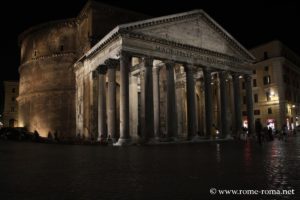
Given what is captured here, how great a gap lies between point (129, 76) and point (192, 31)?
25.0 ft

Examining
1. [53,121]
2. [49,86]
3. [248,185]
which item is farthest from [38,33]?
[248,185]

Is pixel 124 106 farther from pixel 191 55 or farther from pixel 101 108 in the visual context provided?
pixel 191 55

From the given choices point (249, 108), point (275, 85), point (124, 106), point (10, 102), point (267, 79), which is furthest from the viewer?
point (10, 102)

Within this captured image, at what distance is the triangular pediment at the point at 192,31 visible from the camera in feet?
79.6

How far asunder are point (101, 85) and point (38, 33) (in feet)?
59.6

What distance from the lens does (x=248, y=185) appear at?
5.38 m

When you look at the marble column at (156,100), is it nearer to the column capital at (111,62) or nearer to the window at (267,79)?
the column capital at (111,62)

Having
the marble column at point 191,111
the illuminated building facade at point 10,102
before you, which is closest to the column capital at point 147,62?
the marble column at point 191,111

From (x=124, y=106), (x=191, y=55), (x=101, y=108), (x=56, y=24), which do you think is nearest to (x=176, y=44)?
(x=191, y=55)

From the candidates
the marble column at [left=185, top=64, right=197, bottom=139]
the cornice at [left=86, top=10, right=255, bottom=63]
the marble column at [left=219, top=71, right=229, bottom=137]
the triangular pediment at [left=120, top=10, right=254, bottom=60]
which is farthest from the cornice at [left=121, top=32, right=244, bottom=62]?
the marble column at [left=219, top=71, right=229, bottom=137]

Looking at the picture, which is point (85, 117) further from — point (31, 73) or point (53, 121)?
point (31, 73)

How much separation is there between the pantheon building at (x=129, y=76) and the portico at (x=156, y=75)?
0.08 metres

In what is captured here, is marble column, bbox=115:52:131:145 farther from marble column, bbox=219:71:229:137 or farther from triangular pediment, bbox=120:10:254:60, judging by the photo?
marble column, bbox=219:71:229:137

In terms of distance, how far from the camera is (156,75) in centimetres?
2825
